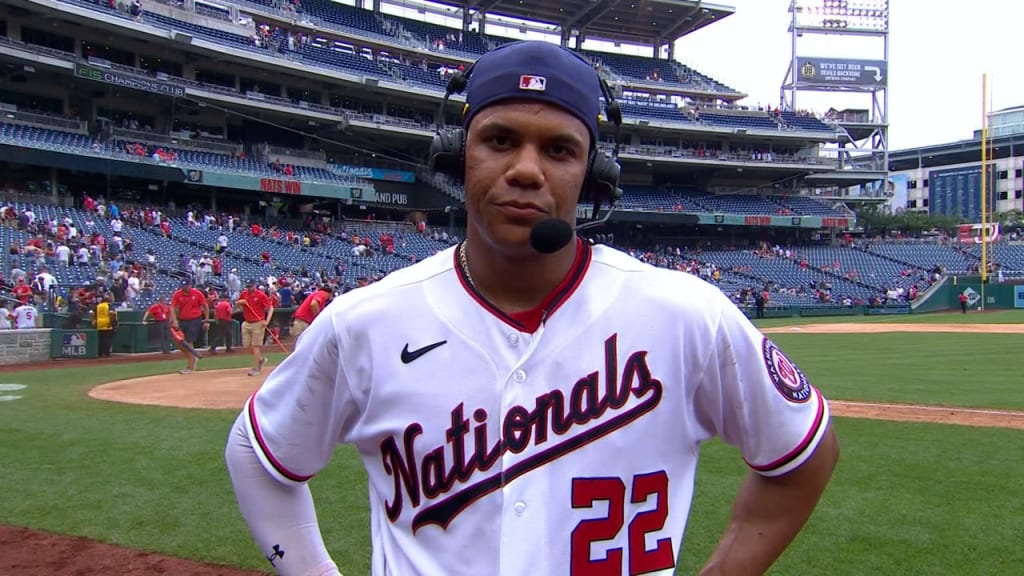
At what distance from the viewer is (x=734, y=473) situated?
5.98 m

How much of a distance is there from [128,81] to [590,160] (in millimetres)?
33660

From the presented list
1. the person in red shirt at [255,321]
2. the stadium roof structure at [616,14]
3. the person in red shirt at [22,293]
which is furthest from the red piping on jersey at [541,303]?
the stadium roof structure at [616,14]

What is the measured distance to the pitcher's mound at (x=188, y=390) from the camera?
32.9 ft

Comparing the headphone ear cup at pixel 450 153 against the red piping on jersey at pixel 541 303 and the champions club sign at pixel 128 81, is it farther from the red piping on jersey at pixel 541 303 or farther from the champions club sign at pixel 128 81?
the champions club sign at pixel 128 81

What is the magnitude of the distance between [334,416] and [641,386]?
2.39ft

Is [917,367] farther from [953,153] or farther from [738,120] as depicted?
[953,153]

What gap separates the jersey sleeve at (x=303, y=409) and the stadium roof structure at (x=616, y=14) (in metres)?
49.4

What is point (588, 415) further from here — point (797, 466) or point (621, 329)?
point (797, 466)

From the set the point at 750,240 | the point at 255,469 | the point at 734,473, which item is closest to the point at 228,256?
the point at 734,473

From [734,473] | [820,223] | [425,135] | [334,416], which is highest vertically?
[425,135]

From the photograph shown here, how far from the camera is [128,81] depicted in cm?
3036

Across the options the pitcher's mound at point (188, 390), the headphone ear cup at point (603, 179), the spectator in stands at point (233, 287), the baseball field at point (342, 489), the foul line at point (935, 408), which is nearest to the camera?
the headphone ear cup at point (603, 179)

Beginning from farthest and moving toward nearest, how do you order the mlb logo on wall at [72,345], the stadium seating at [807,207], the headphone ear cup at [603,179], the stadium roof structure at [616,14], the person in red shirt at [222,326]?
1. the stadium seating at [807,207]
2. the stadium roof structure at [616,14]
3. the person in red shirt at [222,326]
4. the mlb logo on wall at [72,345]
5. the headphone ear cup at [603,179]

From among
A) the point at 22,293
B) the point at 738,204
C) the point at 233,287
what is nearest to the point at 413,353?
the point at 22,293
